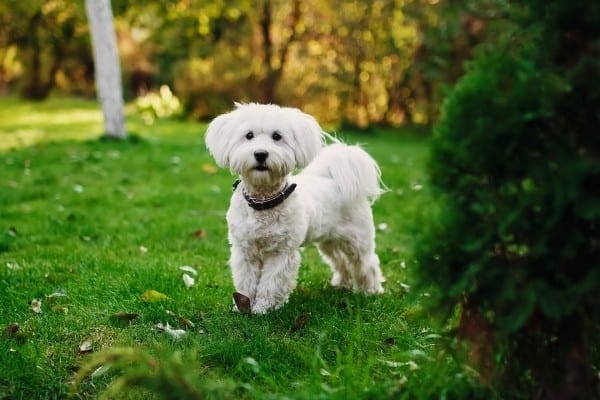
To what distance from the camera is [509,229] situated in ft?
7.39

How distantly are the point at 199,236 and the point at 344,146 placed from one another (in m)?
1.89

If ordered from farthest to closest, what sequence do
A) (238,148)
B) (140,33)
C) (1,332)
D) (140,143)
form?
(140,33)
(140,143)
(238,148)
(1,332)

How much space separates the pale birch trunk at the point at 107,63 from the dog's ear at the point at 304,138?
809 cm

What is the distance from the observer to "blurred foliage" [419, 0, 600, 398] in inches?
83.9

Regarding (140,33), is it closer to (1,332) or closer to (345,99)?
(345,99)

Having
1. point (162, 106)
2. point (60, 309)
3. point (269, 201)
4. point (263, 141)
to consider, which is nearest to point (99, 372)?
point (60, 309)

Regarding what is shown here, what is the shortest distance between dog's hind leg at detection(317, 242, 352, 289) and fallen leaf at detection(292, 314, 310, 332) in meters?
0.96

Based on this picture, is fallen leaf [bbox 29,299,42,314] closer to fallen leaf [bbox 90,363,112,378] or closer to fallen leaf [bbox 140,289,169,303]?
fallen leaf [bbox 140,289,169,303]

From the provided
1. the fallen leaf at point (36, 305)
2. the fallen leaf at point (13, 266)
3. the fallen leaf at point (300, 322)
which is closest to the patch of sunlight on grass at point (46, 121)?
the fallen leaf at point (13, 266)

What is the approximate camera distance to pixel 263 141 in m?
3.91

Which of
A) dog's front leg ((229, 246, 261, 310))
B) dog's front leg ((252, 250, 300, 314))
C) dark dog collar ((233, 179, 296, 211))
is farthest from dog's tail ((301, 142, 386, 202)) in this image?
dog's front leg ((229, 246, 261, 310))

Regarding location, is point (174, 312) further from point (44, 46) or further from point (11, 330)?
point (44, 46)

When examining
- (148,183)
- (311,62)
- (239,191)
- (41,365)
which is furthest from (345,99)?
(41,365)

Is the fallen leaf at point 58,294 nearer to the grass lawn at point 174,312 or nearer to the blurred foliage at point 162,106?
the grass lawn at point 174,312
